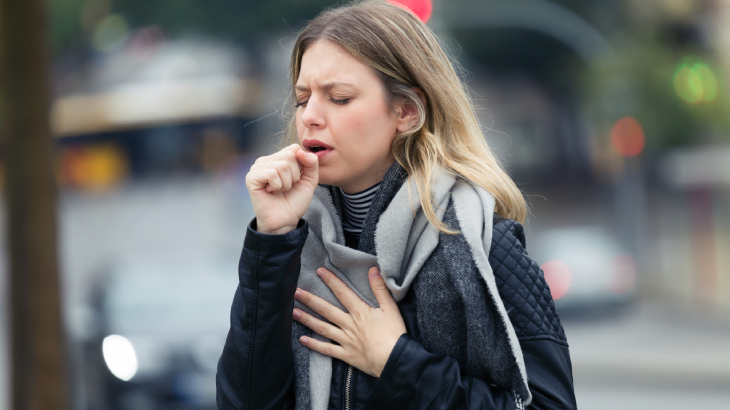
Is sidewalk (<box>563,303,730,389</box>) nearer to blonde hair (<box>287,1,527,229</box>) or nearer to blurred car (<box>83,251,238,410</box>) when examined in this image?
blurred car (<box>83,251,238,410</box>)

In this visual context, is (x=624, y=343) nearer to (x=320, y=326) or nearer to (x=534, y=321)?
(x=534, y=321)

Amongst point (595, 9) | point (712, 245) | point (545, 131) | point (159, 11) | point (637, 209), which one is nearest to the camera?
point (712, 245)

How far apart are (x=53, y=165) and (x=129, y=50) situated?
32297mm

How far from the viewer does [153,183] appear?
104ft

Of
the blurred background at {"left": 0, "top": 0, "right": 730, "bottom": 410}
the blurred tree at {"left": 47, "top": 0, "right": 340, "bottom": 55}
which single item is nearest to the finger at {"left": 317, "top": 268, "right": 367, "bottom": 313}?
the blurred background at {"left": 0, "top": 0, "right": 730, "bottom": 410}

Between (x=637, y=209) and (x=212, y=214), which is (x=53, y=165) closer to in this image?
(x=637, y=209)

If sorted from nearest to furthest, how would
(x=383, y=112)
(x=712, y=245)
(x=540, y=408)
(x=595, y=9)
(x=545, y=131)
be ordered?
(x=540, y=408), (x=383, y=112), (x=712, y=245), (x=595, y=9), (x=545, y=131)

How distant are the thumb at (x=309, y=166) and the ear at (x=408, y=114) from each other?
0.24m

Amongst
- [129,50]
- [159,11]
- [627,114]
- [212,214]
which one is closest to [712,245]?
[627,114]

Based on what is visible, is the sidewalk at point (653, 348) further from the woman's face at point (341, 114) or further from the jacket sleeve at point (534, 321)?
the woman's face at point (341, 114)

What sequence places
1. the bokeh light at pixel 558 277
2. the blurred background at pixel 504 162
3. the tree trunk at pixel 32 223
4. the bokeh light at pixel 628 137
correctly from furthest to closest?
1. the bokeh light at pixel 628 137
2. the bokeh light at pixel 558 277
3. the blurred background at pixel 504 162
4. the tree trunk at pixel 32 223

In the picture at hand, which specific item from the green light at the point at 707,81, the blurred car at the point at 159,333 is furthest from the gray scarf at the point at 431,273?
the green light at the point at 707,81

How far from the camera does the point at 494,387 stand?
1545 mm

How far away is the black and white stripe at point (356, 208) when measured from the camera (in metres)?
1.71
